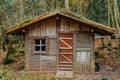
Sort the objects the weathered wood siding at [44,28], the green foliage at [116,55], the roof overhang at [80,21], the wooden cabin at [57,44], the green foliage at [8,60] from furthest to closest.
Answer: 1. the green foliage at [116,55]
2. the green foliage at [8,60]
3. the weathered wood siding at [44,28]
4. the wooden cabin at [57,44]
5. the roof overhang at [80,21]

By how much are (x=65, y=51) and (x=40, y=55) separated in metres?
1.63

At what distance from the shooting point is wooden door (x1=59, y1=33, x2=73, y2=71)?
58.8 ft

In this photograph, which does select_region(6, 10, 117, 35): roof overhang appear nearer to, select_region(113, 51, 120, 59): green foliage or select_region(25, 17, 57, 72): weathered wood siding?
select_region(25, 17, 57, 72): weathered wood siding

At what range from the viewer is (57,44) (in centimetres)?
1791

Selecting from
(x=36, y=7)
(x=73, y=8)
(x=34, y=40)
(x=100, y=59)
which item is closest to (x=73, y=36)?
(x=34, y=40)

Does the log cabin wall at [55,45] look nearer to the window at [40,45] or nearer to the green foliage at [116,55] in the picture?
the window at [40,45]

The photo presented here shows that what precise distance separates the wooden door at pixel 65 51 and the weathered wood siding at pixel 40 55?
39 cm

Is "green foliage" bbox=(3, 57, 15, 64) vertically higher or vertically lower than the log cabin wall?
lower

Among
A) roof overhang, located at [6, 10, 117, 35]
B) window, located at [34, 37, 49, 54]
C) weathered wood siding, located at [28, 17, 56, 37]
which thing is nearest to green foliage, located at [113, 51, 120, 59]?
roof overhang, located at [6, 10, 117, 35]

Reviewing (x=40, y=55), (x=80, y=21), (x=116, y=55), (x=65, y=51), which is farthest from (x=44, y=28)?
(x=116, y=55)

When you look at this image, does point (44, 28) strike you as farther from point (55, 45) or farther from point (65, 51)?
point (65, 51)

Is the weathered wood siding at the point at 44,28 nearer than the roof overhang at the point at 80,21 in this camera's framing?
No

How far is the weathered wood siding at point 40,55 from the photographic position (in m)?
17.9

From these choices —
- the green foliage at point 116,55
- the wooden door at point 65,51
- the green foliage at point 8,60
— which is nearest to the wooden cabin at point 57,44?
the wooden door at point 65,51
